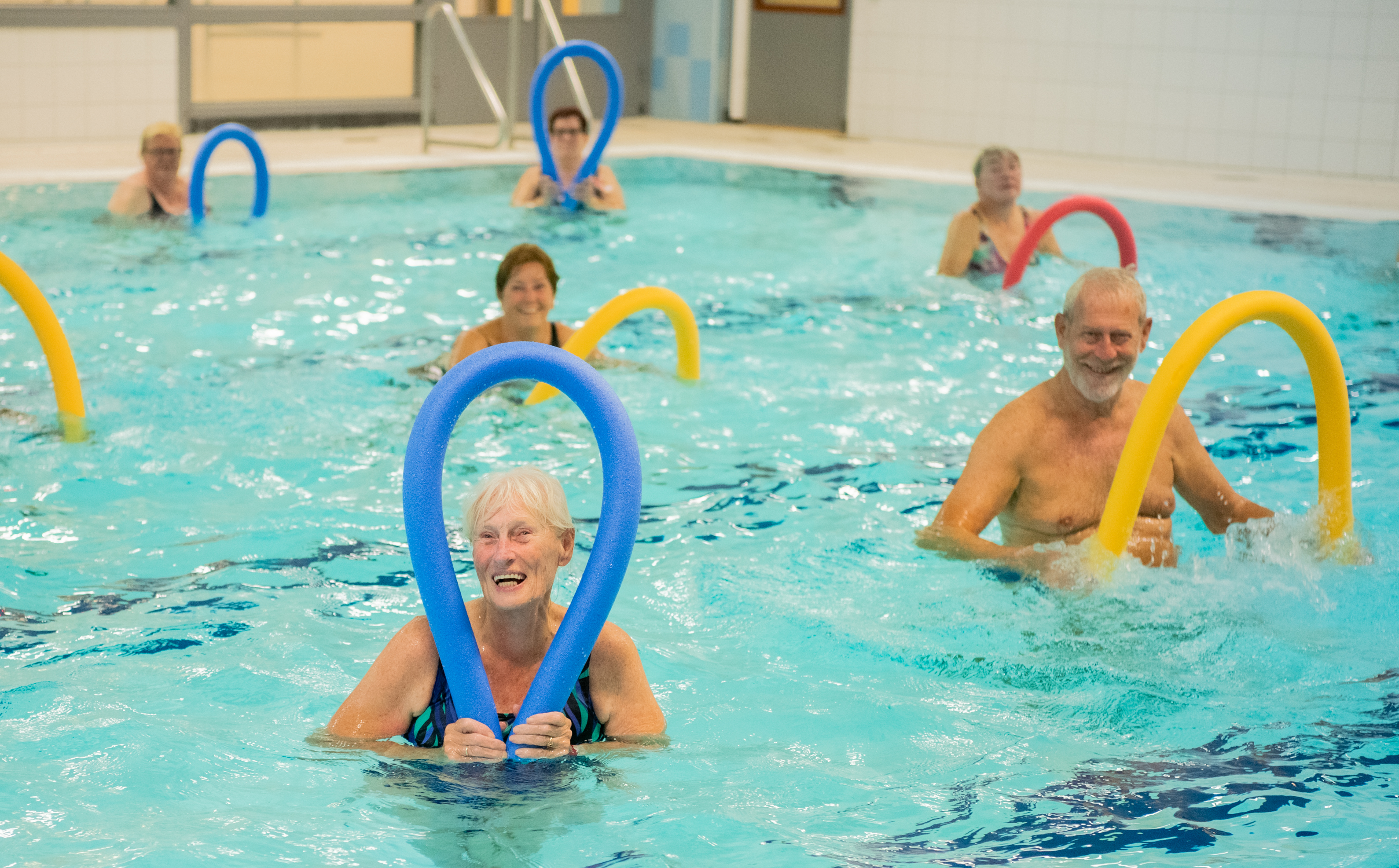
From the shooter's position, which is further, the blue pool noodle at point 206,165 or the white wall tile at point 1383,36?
the white wall tile at point 1383,36

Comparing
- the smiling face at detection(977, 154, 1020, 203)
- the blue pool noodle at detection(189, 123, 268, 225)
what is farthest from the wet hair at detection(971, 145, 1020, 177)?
the blue pool noodle at detection(189, 123, 268, 225)

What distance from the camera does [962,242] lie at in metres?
9.38

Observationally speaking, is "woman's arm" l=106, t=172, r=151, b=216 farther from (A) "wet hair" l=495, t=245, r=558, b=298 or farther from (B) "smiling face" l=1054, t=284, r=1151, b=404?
(B) "smiling face" l=1054, t=284, r=1151, b=404

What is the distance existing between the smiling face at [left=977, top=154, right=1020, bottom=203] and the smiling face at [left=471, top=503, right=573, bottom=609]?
6557 mm

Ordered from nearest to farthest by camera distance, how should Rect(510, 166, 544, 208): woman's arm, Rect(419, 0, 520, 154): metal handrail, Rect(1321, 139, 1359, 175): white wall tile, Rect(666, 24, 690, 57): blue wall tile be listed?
Rect(510, 166, 544, 208): woman's arm, Rect(419, 0, 520, 154): metal handrail, Rect(1321, 139, 1359, 175): white wall tile, Rect(666, 24, 690, 57): blue wall tile

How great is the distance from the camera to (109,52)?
12969 mm

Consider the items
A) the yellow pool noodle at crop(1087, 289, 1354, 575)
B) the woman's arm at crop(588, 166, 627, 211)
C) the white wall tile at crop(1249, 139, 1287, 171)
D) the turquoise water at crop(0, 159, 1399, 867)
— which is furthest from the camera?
the white wall tile at crop(1249, 139, 1287, 171)

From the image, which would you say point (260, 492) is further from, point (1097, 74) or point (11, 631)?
point (1097, 74)

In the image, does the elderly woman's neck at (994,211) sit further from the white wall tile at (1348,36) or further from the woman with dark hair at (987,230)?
the white wall tile at (1348,36)

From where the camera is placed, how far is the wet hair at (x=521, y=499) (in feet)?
10.2

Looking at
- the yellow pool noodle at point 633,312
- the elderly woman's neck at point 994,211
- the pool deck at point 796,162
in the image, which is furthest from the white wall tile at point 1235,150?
the yellow pool noodle at point 633,312

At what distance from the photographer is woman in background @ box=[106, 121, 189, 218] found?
9766 mm

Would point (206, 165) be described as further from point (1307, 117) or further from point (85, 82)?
point (1307, 117)

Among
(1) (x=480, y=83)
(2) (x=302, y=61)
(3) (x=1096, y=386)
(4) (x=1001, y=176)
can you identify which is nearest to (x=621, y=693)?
(3) (x=1096, y=386)
